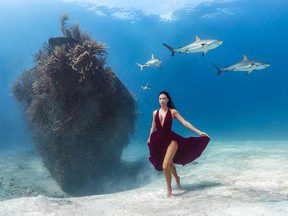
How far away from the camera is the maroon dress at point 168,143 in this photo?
20.9 ft

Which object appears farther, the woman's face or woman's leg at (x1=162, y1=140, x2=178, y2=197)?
the woman's face

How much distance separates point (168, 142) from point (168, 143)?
23 millimetres

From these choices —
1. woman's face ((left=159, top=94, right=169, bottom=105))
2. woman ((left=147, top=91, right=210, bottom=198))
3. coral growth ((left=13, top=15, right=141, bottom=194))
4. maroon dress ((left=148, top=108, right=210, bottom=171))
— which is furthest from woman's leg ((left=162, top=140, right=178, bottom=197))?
coral growth ((left=13, top=15, right=141, bottom=194))

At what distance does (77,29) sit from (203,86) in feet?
348

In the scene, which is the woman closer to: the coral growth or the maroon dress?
the maroon dress

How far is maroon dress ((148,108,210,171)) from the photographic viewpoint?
637cm

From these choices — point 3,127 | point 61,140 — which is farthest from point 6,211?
point 3,127

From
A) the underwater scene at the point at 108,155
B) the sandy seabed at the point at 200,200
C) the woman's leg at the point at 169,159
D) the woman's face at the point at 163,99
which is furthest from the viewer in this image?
the woman's face at the point at 163,99

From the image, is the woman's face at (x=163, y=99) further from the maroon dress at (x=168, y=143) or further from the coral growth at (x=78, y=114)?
the coral growth at (x=78, y=114)

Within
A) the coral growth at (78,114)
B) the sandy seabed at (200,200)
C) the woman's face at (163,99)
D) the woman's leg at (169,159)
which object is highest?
the coral growth at (78,114)

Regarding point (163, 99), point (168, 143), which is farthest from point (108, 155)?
point (163, 99)

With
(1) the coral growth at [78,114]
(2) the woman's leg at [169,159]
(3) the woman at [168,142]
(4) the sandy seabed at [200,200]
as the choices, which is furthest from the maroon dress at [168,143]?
(1) the coral growth at [78,114]

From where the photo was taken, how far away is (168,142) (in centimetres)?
642

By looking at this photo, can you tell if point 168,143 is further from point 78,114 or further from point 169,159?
point 78,114
